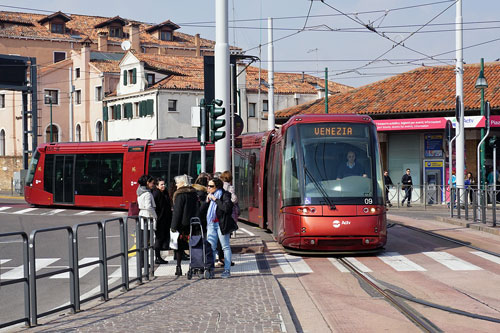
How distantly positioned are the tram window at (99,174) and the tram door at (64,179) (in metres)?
0.28

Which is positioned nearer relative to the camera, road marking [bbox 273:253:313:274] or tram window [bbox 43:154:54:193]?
road marking [bbox 273:253:313:274]

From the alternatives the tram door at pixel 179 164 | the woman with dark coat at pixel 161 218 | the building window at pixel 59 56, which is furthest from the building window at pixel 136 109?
the woman with dark coat at pixel 161 218

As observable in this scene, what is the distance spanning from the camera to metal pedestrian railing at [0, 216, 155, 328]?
8445 millimetres

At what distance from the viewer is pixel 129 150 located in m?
30.8

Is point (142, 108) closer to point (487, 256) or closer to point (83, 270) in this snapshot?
point (487, 256)

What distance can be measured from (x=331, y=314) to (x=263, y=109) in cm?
5836

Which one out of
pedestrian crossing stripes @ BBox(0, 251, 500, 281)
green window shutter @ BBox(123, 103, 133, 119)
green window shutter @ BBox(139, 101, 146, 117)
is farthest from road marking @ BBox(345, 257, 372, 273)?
green window shutter @ BBox(123, 103, 133, 119)

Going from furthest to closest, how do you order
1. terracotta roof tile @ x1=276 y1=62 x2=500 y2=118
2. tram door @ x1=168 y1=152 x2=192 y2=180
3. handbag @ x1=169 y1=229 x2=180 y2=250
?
terracotta roof tile @ x1=276 y1=62 x2=500 y2=118
tram door @ x1=168 y1=152 x2=192 y2=180
handbag @ x1=169 y1=229 x2=180 y2=250

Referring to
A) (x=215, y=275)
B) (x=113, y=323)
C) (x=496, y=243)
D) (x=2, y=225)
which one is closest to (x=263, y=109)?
(x=2, y=225)

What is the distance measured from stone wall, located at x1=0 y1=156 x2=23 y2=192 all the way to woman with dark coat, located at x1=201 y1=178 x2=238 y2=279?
2175 inches

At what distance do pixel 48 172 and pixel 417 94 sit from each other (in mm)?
19036

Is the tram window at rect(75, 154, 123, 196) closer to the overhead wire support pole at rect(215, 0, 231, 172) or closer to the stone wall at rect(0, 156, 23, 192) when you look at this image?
the overhead wire support pole at rect(215, 0, 231, 172)

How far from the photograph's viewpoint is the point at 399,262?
14031mm

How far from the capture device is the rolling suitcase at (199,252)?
12.0m
